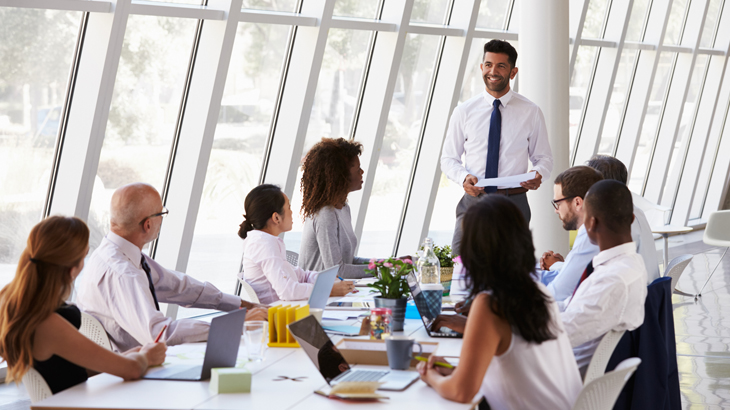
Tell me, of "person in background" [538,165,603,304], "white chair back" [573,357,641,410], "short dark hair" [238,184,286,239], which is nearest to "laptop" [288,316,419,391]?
"white chair back" [573,357,641,410]

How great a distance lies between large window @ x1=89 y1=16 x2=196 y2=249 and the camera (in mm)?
5020

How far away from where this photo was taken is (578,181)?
3420 mm

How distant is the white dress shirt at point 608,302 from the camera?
2549 millimetres

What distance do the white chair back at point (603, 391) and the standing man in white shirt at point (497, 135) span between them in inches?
104

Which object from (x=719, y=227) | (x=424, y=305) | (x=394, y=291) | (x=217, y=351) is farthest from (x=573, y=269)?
(x=719, y=227)

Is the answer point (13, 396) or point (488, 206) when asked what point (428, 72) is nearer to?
point (13, 396)

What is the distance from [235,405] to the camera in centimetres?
195

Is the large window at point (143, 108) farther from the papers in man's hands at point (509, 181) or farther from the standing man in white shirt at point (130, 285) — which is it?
the papers in man's hands at point (509, 181)

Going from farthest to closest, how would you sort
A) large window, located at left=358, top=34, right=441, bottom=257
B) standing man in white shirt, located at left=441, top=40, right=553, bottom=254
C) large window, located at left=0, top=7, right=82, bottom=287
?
large window, located at left=358, top=34, right=441, bottom=257, standing man in white shirt, located at left=441, top=40, right=553, bottom=254, large window, located at left=0, top=7, right=82, bottom=287

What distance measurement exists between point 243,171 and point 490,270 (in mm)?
4343

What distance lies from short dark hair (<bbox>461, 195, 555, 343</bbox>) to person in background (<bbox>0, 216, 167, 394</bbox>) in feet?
3.41

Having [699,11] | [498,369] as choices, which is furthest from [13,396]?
[699,11]

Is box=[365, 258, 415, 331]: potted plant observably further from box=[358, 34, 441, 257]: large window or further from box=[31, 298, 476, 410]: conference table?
box=[358, 34, 441, 257]: large window

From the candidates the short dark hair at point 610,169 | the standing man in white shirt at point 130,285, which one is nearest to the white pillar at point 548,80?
the short dark hair at point 610,169
